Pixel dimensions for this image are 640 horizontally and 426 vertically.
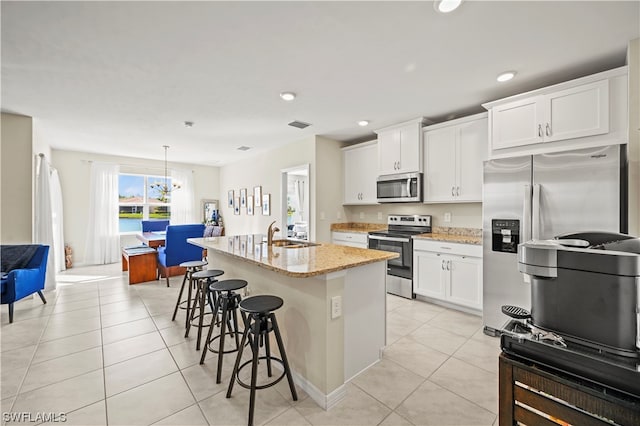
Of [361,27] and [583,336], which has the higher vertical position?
[361,27]

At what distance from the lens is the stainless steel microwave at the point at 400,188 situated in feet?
13.0

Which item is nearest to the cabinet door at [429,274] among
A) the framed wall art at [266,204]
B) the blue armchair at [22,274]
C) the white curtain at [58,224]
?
the framed wall art at [266,204]

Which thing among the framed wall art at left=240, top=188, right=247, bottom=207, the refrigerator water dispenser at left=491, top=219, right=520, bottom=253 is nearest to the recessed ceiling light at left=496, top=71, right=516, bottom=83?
the refrigerator water dispenser at left=491, top=219, right=520, bottom=253

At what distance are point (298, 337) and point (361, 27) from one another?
230 cm

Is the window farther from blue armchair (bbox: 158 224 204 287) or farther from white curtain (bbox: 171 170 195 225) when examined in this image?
blue armchair (bbox: 158 224 204 287)

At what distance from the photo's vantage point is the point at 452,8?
174 cm

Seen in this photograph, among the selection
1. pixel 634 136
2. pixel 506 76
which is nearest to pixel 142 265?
pixel 506 76

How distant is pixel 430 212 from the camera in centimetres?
426

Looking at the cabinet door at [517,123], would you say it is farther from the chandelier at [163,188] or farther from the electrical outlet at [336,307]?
the chandelier at [163,188]

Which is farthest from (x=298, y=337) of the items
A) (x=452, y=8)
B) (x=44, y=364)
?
(x=452, y=8)

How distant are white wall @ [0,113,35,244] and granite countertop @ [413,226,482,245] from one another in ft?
17.7

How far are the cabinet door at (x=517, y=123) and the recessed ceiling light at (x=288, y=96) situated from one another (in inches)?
87.4

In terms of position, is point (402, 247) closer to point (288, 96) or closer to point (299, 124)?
point (299, 124)

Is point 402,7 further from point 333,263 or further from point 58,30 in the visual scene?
point 58,30
